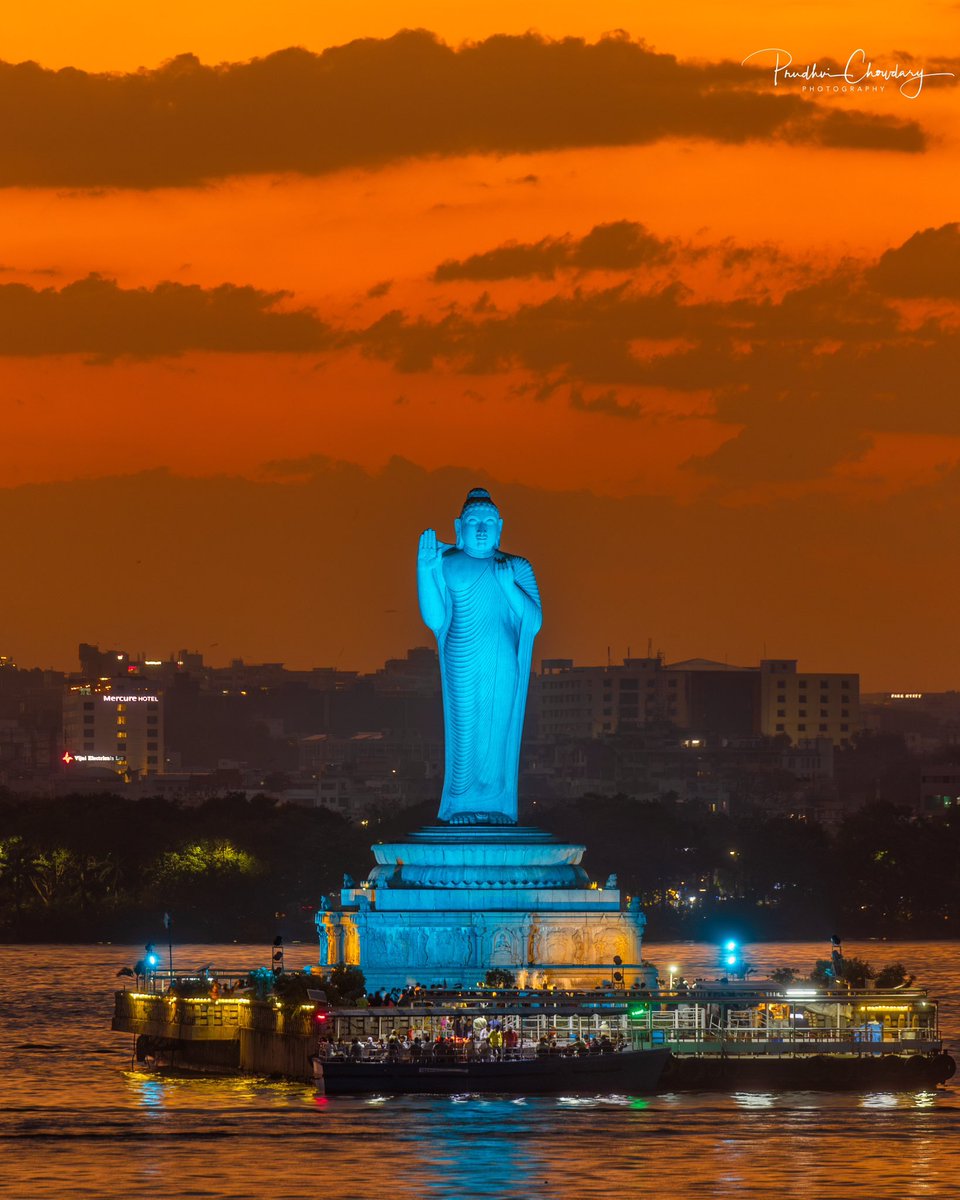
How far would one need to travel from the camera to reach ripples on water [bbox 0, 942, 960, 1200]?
44.2m

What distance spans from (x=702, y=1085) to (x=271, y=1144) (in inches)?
297

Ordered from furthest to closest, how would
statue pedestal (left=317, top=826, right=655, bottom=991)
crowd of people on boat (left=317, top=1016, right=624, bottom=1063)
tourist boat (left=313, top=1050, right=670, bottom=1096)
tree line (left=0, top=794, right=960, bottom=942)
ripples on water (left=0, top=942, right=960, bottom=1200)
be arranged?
tree line (left=0, top=794, right=960, bottom=942)
statue pedestal (left=317, top=826, right=655, bottom=991)
crowd of people on boat (left=317, top=1016, right=624, bottom=1063)
tourist boat (left=313, top=1050, right=670, bottom=1096)
ripples on water (left=0, top=942, right=960, bottom=1200)

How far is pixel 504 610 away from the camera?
200ft

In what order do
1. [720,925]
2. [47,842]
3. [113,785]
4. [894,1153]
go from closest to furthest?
[894,1153]
[47,842]
[720,925]
[113,785]

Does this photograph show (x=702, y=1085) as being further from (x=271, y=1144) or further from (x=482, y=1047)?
(x=271, y=1144)

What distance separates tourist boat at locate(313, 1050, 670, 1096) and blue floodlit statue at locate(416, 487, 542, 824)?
366 inches

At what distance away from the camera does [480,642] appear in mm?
60969

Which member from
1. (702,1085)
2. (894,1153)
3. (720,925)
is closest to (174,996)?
(702,1085)

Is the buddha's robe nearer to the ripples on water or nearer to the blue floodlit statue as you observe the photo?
the blue floodlit statue

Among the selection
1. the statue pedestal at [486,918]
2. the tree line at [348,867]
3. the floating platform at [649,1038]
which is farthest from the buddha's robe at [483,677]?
the tree line at [348,867]

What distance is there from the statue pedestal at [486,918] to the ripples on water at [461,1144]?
3.58 metres

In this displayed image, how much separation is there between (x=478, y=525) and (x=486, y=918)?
6949 millimetres

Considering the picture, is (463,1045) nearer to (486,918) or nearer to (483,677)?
(486,918)

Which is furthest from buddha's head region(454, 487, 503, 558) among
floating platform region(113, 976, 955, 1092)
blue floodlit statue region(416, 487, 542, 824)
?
floating platform region(113, 976, 955, 1092)
